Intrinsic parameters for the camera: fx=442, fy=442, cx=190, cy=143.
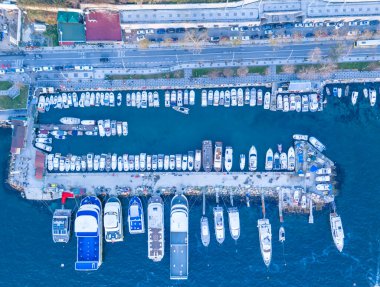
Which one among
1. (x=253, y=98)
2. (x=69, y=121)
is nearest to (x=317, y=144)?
(x=253, y=98)

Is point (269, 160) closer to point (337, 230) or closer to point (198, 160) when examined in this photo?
point (198, 160)

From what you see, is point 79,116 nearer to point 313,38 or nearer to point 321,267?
point 313,38

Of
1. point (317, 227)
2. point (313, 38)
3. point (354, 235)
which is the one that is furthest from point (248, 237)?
point (313, 38)

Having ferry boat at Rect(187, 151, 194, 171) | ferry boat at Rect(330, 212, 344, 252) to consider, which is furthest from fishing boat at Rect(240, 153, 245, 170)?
ferry boat at Rect(330, 212, 344, 252)

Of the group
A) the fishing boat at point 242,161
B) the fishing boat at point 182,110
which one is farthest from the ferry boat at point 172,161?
the fishing boat at point 242,161

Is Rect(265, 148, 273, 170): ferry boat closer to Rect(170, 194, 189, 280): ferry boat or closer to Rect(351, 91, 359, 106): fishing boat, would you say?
Rect(170, 194, 189, 280): ferry boat

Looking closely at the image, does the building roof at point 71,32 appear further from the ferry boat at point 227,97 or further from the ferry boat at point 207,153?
the ferry boat at point 207,153
